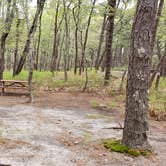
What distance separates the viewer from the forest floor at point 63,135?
19.2 ft

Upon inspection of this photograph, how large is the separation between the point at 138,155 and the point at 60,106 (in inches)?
245

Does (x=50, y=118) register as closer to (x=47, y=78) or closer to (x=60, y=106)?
(x=60, y=106)

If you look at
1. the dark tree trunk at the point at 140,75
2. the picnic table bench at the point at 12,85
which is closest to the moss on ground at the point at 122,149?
the dark tree trunk at the point at 140,75

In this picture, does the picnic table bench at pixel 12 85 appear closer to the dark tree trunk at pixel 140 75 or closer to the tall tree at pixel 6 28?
the tall tree at pixel 6 28

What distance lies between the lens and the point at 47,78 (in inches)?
797

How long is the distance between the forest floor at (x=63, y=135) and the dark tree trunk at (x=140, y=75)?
53 cm

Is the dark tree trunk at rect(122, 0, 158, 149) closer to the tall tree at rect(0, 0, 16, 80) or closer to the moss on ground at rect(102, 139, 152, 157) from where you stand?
the moss on ground at rect(102, 139, 152, 157)

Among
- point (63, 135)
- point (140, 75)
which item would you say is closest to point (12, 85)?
point (63, 135)

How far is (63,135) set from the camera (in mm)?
7500

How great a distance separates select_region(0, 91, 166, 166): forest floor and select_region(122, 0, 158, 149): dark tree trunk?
0.53 meters

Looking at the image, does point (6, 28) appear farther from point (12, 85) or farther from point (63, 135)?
point (63, 135)

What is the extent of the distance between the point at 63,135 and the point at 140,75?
2.36 m

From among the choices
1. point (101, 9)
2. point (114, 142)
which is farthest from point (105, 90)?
point (114, 142)

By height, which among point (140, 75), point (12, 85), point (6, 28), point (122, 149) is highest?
point (6, 28)
